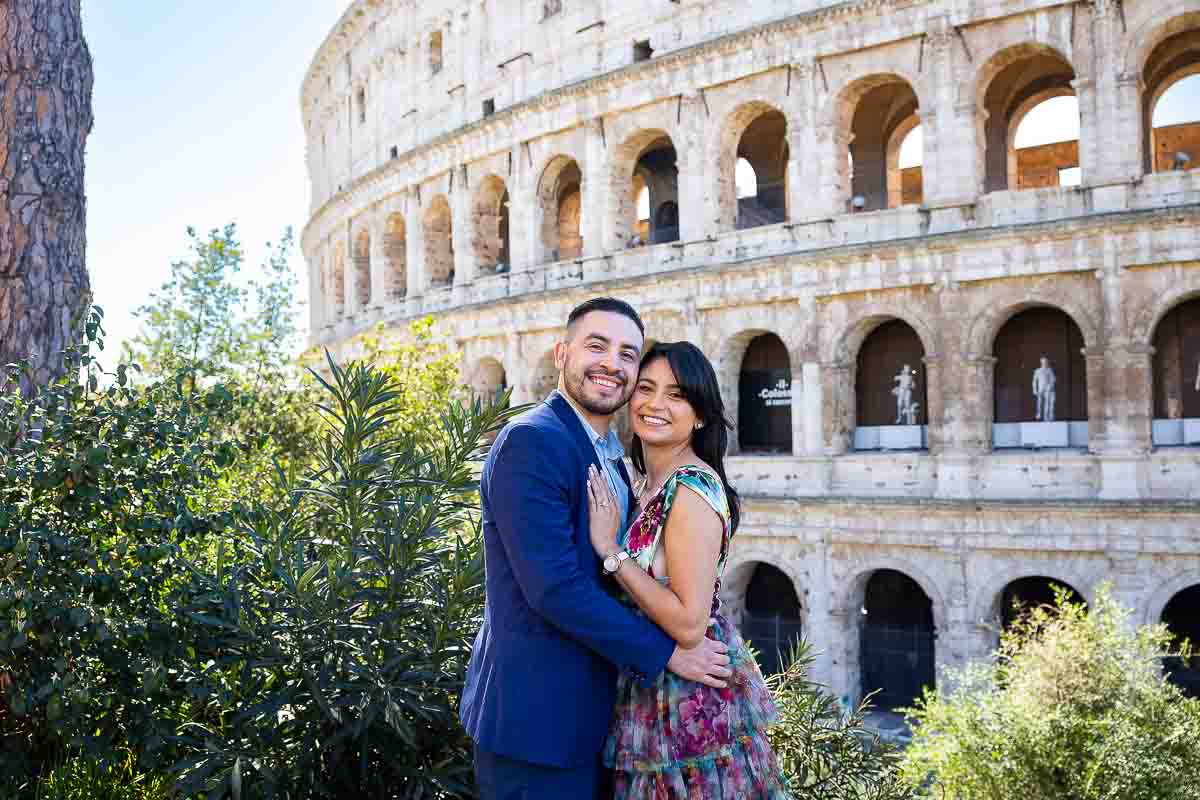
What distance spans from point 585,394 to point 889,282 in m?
15.6

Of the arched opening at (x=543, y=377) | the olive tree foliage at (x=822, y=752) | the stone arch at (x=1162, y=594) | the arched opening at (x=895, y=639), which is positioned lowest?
the arched opening at (x=895, y=639)

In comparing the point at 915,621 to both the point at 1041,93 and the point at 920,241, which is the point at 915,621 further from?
the point at 1041,93

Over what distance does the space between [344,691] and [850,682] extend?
15.0m

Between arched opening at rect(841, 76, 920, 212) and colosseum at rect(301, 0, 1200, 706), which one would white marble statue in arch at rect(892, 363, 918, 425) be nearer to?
colosseum at rect(301, 0, 1200, 706)

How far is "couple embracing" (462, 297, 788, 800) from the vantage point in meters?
3.39

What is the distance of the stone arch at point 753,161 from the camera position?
813 inches

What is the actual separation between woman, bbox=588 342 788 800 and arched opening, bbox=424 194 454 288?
23526 millimetres

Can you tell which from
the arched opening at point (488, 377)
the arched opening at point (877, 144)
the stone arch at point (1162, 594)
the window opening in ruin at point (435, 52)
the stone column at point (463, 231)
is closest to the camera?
the stone arch at point (1162, 594)

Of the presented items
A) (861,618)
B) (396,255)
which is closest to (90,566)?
(861,618)

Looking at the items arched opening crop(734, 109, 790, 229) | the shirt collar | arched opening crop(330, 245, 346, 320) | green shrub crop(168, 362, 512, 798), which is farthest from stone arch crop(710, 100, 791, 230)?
the shirt collar

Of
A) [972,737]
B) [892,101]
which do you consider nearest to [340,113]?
[892,101]

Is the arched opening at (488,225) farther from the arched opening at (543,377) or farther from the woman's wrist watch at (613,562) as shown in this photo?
the woman's wrist watch at (613,562)

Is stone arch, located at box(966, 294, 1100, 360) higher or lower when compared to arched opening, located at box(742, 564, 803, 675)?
higher

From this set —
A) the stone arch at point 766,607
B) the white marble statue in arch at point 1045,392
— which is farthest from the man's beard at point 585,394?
the stone arch at point 766,607
